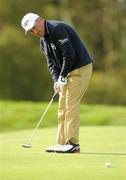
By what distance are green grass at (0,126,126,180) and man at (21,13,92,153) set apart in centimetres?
34

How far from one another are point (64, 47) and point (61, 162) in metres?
1.67

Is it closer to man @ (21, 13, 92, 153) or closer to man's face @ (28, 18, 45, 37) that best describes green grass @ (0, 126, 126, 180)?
man @ (21, 13, 92, 153)

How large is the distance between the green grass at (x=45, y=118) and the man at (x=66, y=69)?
31.5ft

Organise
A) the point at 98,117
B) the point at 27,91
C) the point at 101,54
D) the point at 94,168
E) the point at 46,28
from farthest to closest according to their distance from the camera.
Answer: the point at 101,54 < the point at 27,91 < the point at 98,117 < the point at 46,28 < the point at 94,168

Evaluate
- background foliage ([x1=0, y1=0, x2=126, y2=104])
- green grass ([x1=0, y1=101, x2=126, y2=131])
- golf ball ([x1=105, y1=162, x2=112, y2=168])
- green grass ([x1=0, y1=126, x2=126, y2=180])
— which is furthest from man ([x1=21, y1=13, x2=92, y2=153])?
background foliage ([x1=0, y1=0, x2=126, y2=104])

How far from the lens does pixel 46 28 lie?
9500mm

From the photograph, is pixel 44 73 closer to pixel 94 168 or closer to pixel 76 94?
pixel 76 94

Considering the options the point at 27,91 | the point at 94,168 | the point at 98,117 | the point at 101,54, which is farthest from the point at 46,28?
the point at 101,54

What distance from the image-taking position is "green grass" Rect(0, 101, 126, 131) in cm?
2038

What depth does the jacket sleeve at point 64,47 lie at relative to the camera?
9492mm

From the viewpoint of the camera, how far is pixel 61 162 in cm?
850

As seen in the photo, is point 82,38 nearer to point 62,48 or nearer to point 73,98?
point 73,98

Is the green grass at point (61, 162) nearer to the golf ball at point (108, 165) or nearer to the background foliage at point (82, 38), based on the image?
the golf ball at point (108, 165)

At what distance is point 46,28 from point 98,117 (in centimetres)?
1167
